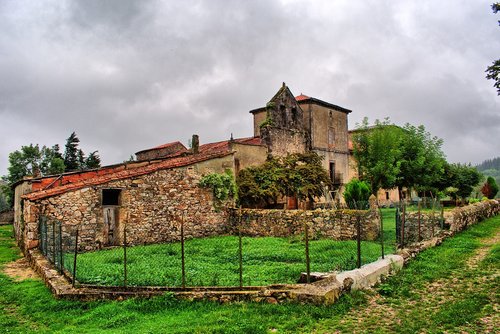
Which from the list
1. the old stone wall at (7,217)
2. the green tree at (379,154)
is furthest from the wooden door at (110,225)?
the old stone wall at (7,217)

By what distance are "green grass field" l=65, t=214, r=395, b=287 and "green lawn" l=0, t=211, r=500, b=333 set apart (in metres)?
1.06

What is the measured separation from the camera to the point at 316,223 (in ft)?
60.1

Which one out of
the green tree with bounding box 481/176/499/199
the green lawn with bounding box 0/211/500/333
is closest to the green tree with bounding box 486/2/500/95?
the green lawn with bounding box 0/211/500/333

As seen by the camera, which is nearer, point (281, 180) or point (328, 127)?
point (281, 180)

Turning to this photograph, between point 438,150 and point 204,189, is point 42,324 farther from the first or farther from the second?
point 438,150

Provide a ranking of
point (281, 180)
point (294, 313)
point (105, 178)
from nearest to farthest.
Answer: point (294, 313), point (105, 178), point (281, 180)

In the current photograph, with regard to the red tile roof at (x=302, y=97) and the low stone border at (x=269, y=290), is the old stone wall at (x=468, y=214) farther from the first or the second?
the red tile roof at (x=302, y=97)

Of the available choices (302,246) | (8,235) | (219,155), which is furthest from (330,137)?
(8,235)

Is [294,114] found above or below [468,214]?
above

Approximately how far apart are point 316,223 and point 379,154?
1684cm

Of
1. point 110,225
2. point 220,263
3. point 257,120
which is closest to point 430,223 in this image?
point 220,263

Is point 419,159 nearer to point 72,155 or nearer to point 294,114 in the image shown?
point 294,114

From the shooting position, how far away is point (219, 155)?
2180cm

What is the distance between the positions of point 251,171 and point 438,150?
2031 centimetres
